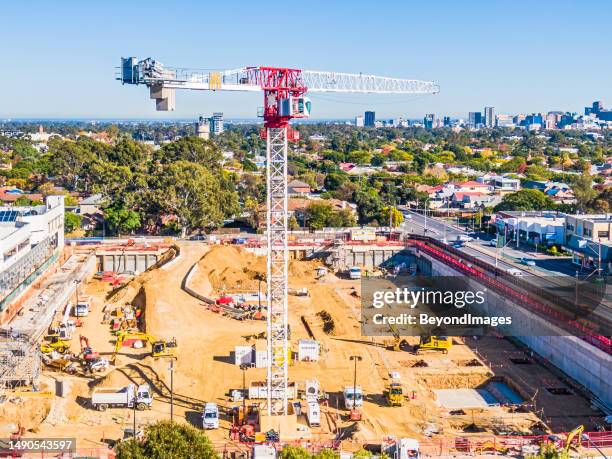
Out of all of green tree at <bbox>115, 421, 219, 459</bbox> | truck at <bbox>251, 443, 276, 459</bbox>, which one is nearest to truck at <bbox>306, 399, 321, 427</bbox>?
truck at <bbox>251, 443, 276, 459</bbox>

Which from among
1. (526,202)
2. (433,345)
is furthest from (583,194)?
(433,345)

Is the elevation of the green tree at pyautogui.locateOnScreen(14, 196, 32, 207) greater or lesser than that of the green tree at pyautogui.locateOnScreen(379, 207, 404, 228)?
greater

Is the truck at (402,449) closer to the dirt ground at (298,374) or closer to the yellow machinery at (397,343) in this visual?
the dirt ground at (298,374)

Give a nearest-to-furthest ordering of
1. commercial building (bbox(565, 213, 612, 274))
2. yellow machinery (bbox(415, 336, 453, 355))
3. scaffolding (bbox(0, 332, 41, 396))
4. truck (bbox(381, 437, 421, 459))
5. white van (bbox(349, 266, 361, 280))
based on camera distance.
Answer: truck (bbox(381, 437, 421, 459))
scaffolding (bbox(0, 332, 41, 396))
yellow machinery (bbox(415, 336, 453, 355))
commercial building (bbox(565, 213, 612, 274))
white van (bbox(349, 266, 361, 280))

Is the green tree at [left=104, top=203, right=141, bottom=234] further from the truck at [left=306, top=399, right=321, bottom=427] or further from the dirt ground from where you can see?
the truck at [left=306, top=399, right=321, bottom=427]

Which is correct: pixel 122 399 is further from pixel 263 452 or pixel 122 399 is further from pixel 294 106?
pixel 294 106

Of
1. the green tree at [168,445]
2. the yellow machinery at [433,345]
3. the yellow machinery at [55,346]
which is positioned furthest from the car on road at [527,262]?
the green tree at [168,445]
